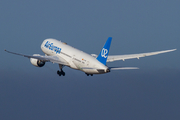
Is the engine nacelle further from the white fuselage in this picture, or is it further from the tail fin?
the tail fin

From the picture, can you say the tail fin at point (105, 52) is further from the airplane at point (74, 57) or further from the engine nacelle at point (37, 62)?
the engine nacelle at point (37, 62)

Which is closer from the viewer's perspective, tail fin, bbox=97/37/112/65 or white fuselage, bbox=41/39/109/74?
tail fin, bbox=97/37/112/65

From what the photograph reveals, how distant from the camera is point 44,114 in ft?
433

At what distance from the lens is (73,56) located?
53562mm

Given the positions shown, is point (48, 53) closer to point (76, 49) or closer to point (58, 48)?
point (58, 48)

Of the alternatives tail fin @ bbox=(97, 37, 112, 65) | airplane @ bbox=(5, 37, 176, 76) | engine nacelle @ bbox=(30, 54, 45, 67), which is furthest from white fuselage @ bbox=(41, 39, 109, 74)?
engine nacelle @ bbox=(30, 54, 45, 67)

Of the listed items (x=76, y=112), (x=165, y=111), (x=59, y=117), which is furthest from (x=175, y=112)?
(x=59, y=117)

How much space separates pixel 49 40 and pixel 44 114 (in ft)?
247

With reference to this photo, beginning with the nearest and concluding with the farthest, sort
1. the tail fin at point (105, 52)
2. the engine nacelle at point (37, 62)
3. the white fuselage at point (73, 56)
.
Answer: the tail fin at point (105, 52), the white fuselage at point (73, 56), the engine nacelle at point (37, 62)

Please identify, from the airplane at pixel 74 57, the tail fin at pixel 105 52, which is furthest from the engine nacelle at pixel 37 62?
the tail fin at pixel 105 52

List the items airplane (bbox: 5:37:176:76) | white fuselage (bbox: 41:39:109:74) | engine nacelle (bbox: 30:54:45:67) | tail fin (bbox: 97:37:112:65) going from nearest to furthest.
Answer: tail fin (bbox: 97:37:112:65), airplane (bbox: 5:37:176:76), white fuselage (bbox: 41:39:109:74), engine nacelle (bbox: 30:54:45:67)

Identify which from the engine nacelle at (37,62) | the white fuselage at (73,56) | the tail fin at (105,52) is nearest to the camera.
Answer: the tail fin at (105,52)

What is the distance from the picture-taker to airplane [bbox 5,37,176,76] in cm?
4784

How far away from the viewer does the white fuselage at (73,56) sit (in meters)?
48.2
